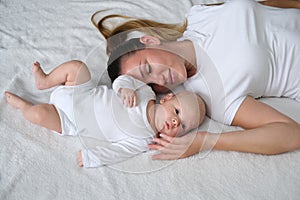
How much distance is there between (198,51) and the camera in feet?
3.81

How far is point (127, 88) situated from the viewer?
1.03 meters

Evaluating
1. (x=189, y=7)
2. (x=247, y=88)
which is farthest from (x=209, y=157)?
(x=189, y=7)

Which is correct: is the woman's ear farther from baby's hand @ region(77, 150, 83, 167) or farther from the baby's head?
baby's hand @ region(77, 150, 83, 167)

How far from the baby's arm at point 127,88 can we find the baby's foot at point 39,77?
0.21 m

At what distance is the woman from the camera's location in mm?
1017

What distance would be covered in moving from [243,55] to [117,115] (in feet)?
1.21

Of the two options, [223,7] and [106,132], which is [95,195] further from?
[223,7]

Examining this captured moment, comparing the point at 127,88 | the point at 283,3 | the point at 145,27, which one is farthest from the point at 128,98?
the point at 283,3

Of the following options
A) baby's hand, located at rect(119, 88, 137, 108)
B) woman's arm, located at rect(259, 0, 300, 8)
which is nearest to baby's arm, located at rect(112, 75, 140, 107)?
baby's hand, located at rect(119, 88, 137, 108)

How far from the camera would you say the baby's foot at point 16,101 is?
3.52 feet

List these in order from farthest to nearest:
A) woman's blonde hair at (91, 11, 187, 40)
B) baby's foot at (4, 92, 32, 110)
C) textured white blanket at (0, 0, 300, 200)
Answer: woman's blonde hair at (91, 11, 187, 40) < baby's foot at (4, 92, 32, 110) < textured white blanket at (0, 0, 300, 200)

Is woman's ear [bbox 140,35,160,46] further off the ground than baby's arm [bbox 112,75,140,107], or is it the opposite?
woman's ear [bbox 140,35,160,46]

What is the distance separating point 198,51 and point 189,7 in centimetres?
37


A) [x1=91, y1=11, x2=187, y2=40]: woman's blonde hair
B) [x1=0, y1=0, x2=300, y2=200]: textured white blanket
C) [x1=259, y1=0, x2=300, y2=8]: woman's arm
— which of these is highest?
[x1=259, y1=0, x2=300, y2=8]: woman's arm
